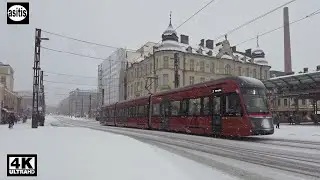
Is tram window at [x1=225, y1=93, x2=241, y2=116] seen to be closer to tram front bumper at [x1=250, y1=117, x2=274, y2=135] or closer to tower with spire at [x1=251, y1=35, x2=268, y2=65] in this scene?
tram front bumper at [x1=250, y1=117, x2=274, y2=135]

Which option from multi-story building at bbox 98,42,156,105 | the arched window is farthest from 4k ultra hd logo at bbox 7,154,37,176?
multi-story building at bbox 98,42,156,105

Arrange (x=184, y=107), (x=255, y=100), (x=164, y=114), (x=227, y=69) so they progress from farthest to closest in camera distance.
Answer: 1. (x=227, y=69)
2. (x=164, y=114)
3. (x=184, y=107)
4. (x=255, y=100)

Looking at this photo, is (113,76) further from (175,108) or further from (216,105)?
(216,105)

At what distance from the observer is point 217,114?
22141 mm

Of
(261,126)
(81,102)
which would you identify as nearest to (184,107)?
(261,126)

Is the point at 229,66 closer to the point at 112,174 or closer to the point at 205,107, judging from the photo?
the point at 205,107

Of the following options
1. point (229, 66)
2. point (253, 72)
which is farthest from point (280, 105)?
point (229, 66)

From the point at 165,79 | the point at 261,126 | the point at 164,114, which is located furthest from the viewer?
the point at 165,79

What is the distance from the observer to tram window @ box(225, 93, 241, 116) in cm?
2045

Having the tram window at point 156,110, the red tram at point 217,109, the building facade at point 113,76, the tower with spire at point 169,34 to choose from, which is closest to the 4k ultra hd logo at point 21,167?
the red tram at point 217,109

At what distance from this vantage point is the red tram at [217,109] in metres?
20.2

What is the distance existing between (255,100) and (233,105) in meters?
1.21

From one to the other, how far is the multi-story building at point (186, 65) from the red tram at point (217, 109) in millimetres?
36298

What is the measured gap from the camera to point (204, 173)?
10.1 m
